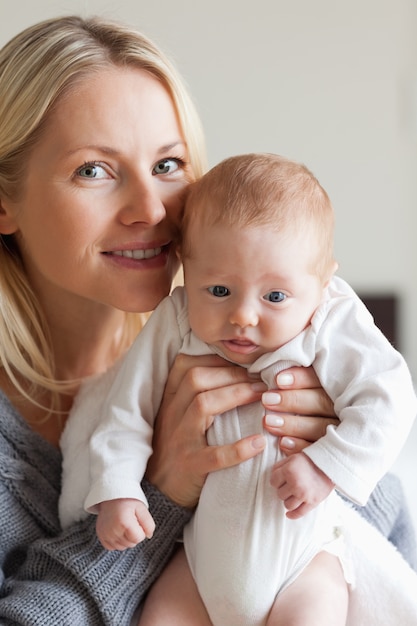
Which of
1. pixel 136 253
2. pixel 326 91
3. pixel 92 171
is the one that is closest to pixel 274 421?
pixel 136 253

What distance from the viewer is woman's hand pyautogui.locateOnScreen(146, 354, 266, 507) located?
1.18 m

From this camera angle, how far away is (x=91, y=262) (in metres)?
1.39

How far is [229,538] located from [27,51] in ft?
2.82

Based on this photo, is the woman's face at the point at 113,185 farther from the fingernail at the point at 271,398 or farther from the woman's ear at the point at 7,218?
the fingernail at the point at 271,398

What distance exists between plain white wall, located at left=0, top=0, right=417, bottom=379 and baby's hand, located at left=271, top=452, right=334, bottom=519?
215 centimetres

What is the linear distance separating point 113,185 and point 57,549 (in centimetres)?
57

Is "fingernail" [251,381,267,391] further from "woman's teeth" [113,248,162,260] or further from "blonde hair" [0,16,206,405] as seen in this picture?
"blonde hair" [0,16,206,405]

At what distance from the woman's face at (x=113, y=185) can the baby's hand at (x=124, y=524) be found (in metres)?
0.35

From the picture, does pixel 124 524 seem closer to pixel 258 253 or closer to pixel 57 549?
pixel 57 549

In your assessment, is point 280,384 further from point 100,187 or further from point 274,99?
point 274,99

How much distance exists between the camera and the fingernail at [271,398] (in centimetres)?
117

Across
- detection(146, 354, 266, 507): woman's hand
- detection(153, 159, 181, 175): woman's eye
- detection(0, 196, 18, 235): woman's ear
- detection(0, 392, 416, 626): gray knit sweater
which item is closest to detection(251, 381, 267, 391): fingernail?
detection(146, 354, 266, 507): woman's hand

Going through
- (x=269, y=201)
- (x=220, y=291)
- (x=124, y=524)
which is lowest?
(x=124, y=524)

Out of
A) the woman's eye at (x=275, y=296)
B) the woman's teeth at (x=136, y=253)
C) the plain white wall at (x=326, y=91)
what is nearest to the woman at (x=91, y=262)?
the woman's teeth at (x=136, y=253)
